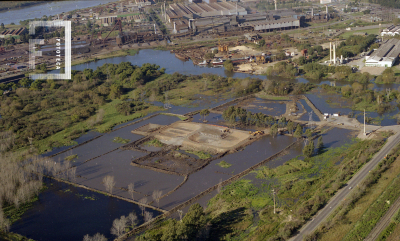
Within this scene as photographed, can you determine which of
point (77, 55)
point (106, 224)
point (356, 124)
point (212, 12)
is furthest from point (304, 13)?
point (106, 224)

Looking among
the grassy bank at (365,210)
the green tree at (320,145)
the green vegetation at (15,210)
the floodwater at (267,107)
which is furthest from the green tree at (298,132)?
the green vegetation at (15,210)

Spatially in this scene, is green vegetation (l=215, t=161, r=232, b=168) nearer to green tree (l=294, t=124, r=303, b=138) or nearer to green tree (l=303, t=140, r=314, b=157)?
green tree (l=303, t=140, r=314, b=157)

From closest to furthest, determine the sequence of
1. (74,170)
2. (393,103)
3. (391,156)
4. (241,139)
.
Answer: (391,156)
(74,170)
(241,139)
(393,103)

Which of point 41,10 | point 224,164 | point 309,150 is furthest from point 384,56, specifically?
point 41,10

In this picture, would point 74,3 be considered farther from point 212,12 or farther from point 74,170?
point 74,170

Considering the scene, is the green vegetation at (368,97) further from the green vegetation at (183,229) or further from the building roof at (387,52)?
the green vegetation at (183,229)

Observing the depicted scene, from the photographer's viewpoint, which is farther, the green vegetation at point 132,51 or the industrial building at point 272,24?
the industrial building at point 272,24
